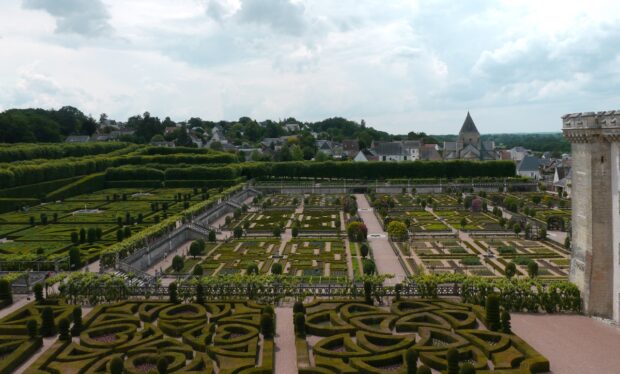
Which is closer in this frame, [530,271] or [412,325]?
[412,325]

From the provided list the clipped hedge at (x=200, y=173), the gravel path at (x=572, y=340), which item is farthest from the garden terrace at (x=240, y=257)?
the clipped hedge at (x=200, y=173)

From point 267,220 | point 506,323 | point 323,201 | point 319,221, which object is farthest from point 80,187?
point 506,323

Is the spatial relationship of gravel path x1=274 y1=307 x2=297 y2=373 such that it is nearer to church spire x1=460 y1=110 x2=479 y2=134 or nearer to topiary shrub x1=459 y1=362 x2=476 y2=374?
topiary shrub x1=459 y1=362 x2=476 y2=374

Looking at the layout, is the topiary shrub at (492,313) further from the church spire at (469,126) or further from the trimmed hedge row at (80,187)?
the church spire at (469,126)

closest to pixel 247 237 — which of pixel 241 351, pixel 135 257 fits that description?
pixel 135 257

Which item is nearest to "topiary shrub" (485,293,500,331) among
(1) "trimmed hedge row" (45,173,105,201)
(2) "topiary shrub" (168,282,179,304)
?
(2) "topiary shrub" (168,282,179,304)

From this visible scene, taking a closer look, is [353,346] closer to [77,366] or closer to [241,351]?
[241,351]
